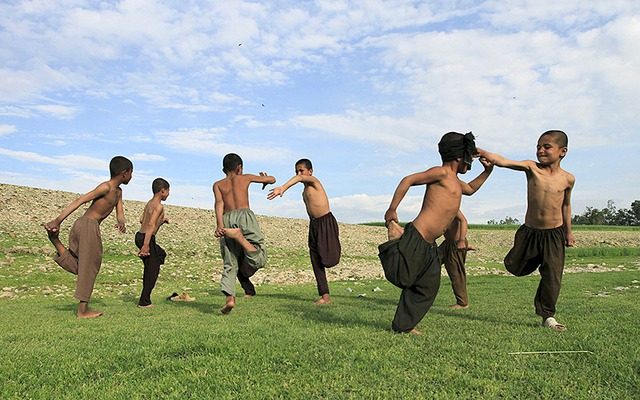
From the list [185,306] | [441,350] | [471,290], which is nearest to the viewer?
[441,350]

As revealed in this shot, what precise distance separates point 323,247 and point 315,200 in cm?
90

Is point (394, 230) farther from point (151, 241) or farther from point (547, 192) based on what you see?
point (151, 241)

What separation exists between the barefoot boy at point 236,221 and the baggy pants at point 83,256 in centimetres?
197

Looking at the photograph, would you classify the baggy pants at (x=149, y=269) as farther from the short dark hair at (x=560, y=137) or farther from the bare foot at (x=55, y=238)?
the short dark hair at (x=560, y=137)

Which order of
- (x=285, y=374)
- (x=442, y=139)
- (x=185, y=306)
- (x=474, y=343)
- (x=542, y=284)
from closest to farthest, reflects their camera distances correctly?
1. (x=285, y=374)
2. (x=474, y=343)
3. (x=442, y=139)
4. (x=542, y=284)
5. (x=185, y=306)

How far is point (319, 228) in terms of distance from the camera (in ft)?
30.6

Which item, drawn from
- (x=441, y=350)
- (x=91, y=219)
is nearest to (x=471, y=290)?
(x=441, y=350)

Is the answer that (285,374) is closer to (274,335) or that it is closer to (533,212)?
(274,335)

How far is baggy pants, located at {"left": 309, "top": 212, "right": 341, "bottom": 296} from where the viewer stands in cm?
923

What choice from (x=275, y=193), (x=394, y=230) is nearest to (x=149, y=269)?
(x=275, y=193)

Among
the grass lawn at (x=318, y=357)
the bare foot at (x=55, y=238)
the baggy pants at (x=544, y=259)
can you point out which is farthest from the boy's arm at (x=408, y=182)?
the bare foot at (x=55, y=238)

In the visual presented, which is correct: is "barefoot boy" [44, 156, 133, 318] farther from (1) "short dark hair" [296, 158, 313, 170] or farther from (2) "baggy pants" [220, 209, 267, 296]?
(1) "short dark hair" [296, 158, 313, 170]

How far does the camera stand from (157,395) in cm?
396

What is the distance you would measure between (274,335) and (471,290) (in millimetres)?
7355
